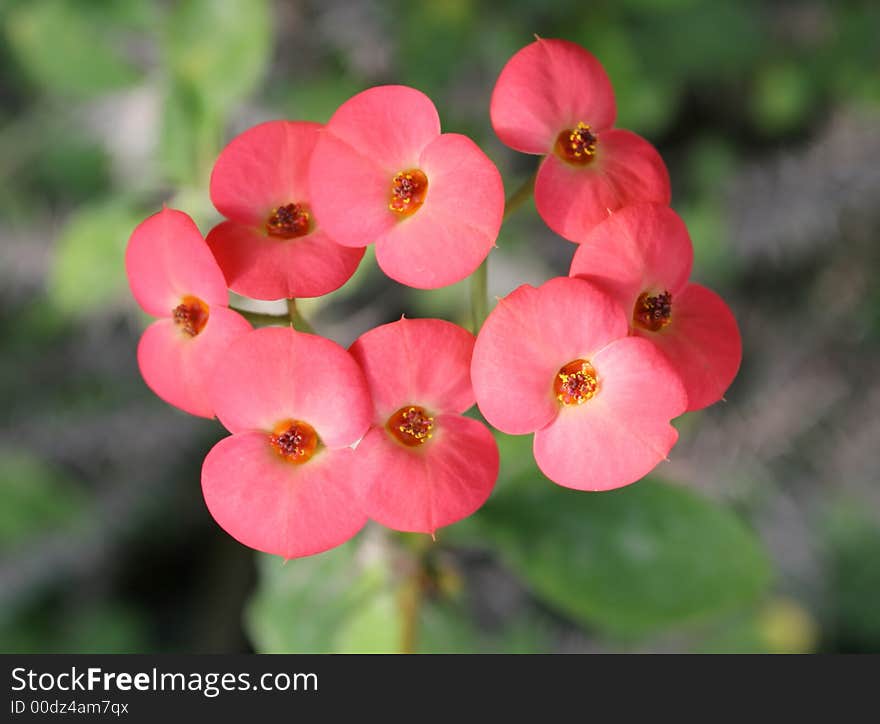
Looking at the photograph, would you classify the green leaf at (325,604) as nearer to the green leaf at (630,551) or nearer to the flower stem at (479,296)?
the green leaf at (630,551)

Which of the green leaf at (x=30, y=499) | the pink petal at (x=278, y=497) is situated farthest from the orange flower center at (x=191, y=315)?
the green leaf at (x=30, y=499)


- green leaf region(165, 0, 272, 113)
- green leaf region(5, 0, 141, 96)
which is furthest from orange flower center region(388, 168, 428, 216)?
green leaf region(5, 0, 141, 96)

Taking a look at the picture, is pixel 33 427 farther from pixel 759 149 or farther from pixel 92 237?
pixel 759 149

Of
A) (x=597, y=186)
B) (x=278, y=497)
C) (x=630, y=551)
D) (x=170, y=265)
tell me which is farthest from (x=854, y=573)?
(x=170, y=265)

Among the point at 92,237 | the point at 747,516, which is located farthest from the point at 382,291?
the point at 747,516

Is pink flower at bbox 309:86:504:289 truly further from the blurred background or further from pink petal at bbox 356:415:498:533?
the blurred background

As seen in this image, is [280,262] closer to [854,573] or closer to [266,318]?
[266,318]
